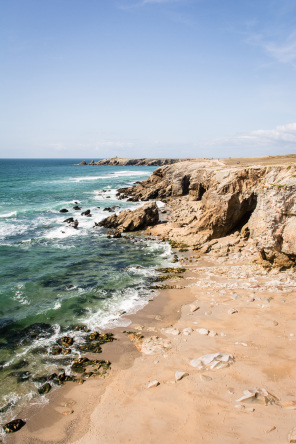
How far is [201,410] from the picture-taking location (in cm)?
785

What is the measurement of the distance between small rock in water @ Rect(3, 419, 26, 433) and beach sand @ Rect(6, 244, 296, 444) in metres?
0.15

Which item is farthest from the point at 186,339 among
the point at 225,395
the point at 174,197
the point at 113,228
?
the point at 174,197

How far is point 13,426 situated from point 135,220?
23644 millimetres

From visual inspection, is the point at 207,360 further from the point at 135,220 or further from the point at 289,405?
the point at 135,220

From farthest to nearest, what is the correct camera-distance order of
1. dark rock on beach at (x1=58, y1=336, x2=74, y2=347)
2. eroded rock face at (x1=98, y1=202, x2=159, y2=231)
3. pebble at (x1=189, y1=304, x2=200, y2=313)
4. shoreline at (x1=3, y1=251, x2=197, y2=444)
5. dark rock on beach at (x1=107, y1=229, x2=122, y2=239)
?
eroded rock face at (x1=98, y1=202, x2=159, y2=231) → dark rock on beach at (x1=107, y1=229, x2=122, y2=239) → pebble at (x1=189, y1=304, x2=200, y2=313) → dark rock on beach at (x1=58, y1=336, x2=74, y2=347) → shoreline at (x1=3, y1=251, x2=197, y2=444)

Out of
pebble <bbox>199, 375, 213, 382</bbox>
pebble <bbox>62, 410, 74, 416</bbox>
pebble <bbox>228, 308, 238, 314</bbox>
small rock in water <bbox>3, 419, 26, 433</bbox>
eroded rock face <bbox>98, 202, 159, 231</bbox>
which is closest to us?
small rock in water <bbox>3, 419, 26, 433</bbox>

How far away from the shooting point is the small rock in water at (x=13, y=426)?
7.94 metres

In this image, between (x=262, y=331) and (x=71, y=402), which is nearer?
(x=71, y=402)

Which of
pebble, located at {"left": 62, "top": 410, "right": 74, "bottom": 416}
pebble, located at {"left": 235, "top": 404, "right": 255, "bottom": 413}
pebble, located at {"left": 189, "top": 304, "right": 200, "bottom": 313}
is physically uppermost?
pebble, located at {"left": 189, "top": 304, "right": 200, "bottom": 313}

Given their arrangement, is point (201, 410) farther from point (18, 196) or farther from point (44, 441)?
point (18, 196)

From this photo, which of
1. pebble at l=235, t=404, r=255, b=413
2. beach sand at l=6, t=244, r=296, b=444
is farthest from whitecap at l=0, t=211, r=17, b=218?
pebble at l=235, t=404, r=255, b=413

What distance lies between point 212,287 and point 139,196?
125ft

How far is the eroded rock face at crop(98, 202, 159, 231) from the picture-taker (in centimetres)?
3045

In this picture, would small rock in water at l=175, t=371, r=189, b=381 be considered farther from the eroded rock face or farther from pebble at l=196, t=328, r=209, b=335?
the eroded rock face
